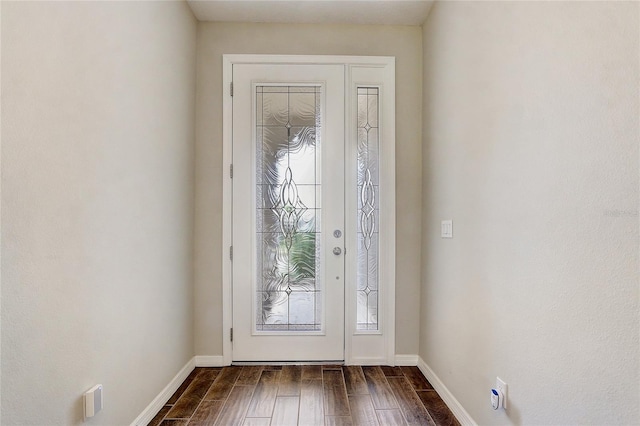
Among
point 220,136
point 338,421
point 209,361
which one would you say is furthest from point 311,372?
point 220,136

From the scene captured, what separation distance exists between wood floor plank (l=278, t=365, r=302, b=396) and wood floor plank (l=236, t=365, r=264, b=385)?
17 cm

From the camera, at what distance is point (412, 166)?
284 cm

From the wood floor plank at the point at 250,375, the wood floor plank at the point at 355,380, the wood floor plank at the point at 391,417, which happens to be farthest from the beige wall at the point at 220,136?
the wood floor plank at the point at 391,417

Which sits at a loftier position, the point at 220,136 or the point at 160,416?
the point at 220,136

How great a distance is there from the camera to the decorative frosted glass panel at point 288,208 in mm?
2828

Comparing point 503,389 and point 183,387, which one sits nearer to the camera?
point 503,389

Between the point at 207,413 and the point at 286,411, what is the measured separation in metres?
0.45

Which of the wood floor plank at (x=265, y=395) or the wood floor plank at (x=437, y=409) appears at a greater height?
the wood floor plank at (x=265, y=395)

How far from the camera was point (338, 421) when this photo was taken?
6.71 ft

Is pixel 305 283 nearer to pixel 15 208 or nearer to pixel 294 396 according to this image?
pixel 294 396

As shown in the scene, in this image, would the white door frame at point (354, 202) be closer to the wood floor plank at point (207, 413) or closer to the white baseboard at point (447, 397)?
the white baseboard at point (447, 397)

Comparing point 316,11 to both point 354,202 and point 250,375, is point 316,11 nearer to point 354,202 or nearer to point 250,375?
point 354,202

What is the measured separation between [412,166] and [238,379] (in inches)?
78.7

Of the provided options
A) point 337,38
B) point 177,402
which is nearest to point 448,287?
point 177,402
